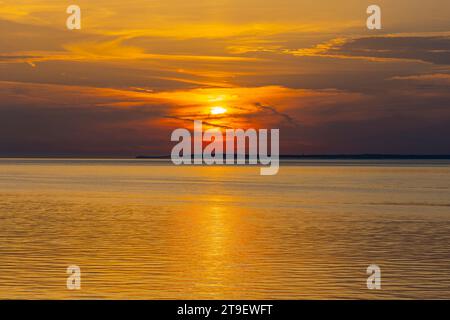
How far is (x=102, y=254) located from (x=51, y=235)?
7.19 m

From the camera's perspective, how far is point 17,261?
26250 millimetres

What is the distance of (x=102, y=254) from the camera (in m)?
28.5

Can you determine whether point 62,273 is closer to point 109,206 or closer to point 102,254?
point 102,254

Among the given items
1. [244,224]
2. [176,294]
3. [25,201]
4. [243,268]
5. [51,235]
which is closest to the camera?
[176,294]

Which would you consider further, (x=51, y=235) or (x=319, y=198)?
(x=319, y=198)

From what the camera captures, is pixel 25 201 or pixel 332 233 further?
pixel 25 201

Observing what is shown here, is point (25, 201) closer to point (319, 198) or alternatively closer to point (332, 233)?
point (319, 198)

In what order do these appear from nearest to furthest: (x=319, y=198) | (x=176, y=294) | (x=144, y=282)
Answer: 1. (x=176, y=294)
2. (x=144, y=282)
3. (x=319, y=198)
